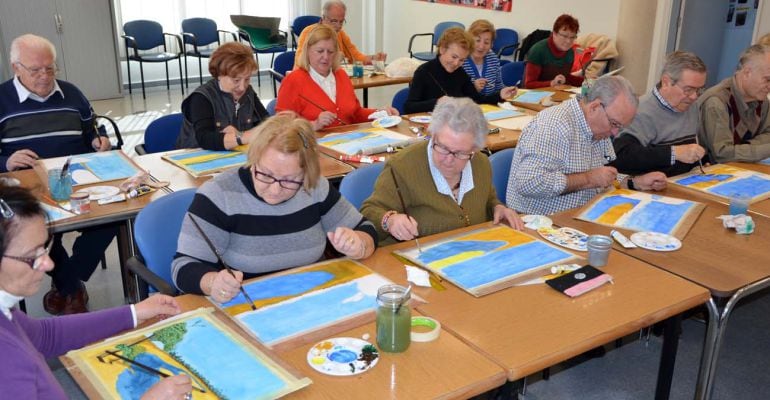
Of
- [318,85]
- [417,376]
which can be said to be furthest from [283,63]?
[417,376]

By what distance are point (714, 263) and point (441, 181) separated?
979mm

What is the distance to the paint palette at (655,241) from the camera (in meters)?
2.34

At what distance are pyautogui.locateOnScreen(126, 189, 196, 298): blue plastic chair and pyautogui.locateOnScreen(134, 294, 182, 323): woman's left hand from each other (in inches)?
16.8

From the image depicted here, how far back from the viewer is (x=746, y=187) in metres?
3.06

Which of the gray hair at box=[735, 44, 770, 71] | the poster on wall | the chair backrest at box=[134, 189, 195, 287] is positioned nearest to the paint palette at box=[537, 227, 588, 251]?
the chair backrest at box=[134, 189, 195, 287]

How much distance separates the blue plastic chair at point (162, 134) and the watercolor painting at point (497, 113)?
6.36 ft

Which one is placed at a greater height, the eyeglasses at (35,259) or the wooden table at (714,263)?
the eyeglasses at (35,259)

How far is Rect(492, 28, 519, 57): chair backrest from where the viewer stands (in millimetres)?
8124

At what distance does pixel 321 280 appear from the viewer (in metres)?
2.01

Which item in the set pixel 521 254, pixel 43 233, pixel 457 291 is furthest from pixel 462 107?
pixel 43 233

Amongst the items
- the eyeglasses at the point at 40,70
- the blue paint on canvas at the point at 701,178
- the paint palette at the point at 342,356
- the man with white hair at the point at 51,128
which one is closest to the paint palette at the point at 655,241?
the blue paint on canvas at the point at 701,178

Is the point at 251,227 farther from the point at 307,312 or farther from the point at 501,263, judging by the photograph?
the point at 501,263

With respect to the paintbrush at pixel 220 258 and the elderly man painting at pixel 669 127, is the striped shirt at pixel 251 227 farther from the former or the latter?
the elderly man painting at pixel 669 127

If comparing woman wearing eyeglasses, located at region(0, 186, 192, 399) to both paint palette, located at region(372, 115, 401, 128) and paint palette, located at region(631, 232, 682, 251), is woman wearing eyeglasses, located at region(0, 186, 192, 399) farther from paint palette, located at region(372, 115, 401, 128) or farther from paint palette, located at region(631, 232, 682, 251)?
paint palette, located at region(372, 115, 401, 128)
